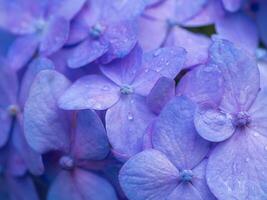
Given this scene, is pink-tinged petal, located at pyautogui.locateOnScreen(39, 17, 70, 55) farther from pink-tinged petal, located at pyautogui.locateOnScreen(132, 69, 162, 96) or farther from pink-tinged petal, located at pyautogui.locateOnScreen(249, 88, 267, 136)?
pink-tinged petal, located at pyautogui.locateOnScreen(249, 88, 267, 136)

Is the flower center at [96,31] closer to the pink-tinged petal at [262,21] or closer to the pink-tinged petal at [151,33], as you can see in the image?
the pink-tinged petal at [151,33]

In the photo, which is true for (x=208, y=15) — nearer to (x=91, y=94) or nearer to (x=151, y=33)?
(x=151, y=33)

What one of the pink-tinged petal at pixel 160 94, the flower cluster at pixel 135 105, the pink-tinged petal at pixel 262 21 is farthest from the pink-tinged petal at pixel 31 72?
the pink-tinged petal at pixel 262 21

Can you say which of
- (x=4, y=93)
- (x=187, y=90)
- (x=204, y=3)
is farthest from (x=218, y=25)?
(x=4, y=93)

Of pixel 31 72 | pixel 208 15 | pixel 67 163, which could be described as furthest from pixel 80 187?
pixel 208 15

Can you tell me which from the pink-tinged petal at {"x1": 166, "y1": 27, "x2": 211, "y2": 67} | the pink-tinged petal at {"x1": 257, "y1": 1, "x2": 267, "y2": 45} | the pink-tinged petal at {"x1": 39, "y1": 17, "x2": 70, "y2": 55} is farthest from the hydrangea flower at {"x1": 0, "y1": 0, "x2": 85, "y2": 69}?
the pink-tinged petal at {"x1": 257, "y1": 1, "x2": 267, "y2": 45}

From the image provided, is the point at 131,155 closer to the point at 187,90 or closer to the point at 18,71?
the point at 187,90
